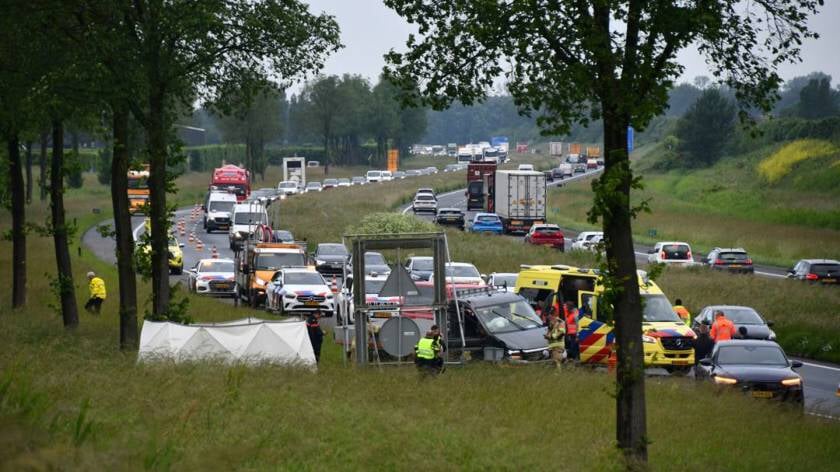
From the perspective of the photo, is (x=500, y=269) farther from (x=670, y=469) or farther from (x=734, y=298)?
(x=670, y=469)

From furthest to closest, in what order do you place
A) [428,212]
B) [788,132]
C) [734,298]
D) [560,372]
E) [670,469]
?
[788,132], [428,212], [734,298], [560,372], [670,469]

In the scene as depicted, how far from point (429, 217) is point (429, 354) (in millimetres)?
67942

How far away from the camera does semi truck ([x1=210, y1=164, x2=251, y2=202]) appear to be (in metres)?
94.5

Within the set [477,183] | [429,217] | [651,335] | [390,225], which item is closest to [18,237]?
[651,335]

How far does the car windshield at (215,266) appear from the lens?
46.5m

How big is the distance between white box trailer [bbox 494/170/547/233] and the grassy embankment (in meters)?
55.5

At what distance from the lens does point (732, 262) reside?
56156mm

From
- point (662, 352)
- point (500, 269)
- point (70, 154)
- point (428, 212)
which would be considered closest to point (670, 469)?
point (662, 352)

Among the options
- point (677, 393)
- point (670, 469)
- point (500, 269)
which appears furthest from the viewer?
point (500, 269)

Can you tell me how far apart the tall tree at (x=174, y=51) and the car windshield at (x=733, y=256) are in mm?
33895

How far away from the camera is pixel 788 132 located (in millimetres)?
128750

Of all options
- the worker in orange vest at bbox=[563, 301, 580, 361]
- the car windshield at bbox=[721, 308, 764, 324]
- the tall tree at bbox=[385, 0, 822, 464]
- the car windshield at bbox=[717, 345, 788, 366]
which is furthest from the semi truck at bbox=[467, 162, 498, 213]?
the tall tree at bbox=[385, 0, 822, 464]

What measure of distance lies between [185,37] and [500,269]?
2904 cm

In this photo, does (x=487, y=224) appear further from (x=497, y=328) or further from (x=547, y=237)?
(x=497, y=328)
